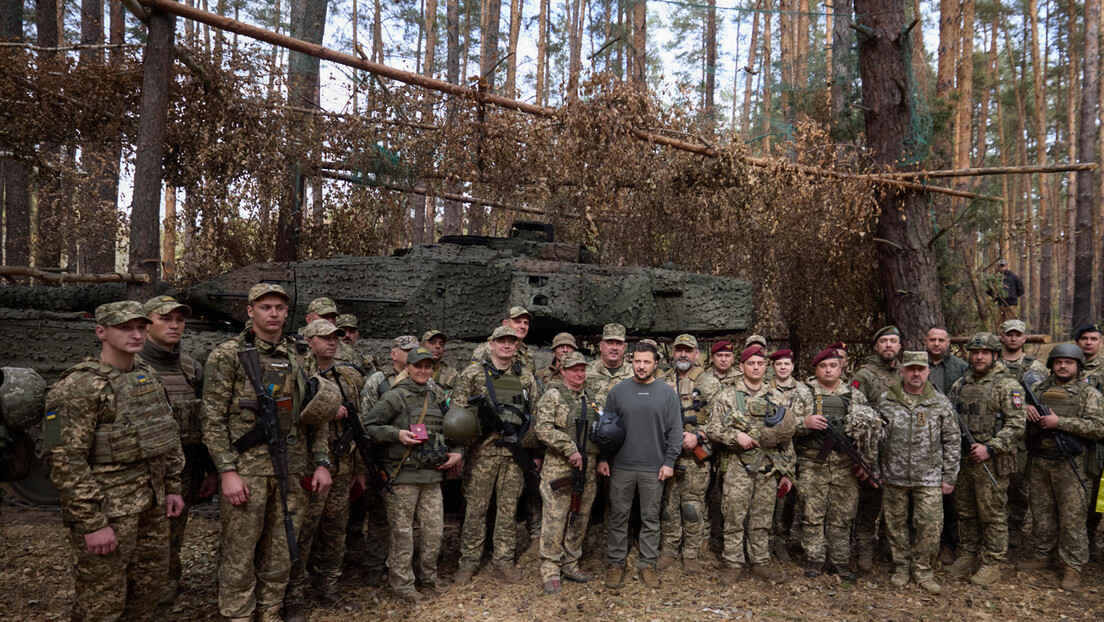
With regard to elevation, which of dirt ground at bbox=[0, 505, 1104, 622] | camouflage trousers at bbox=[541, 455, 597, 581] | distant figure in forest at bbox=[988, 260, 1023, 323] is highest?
distant figure in forest at bbox=[988, 260, 1023, 323]

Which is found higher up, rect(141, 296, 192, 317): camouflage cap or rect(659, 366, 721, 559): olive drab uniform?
rect(141, 296, 192, 317): camouflage cap

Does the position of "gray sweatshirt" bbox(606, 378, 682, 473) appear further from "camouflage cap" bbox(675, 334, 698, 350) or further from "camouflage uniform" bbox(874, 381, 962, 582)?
"camouflage uniform" bbox(874, 381, 962, 582)

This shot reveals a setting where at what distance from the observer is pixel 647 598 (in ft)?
16.9

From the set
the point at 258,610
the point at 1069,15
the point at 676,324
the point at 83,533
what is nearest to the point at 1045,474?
the point at 676,324

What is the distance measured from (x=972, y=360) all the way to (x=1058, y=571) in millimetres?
1985

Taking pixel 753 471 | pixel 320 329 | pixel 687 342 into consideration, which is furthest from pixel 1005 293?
pixel 320 329

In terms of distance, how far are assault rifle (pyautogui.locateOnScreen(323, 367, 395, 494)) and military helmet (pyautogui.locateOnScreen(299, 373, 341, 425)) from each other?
21 centimetres

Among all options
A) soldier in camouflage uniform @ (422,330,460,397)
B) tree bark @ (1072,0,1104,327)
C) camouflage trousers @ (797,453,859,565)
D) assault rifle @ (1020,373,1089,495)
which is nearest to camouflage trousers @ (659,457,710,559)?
camouflage trousers @ (797,453,859,565)

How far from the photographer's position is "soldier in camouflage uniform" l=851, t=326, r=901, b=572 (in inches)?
227

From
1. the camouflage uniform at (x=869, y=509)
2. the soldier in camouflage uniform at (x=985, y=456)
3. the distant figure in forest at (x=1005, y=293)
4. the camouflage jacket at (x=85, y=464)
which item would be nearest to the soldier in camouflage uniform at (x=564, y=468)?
the camouflage uniform at (x=869, y=509)

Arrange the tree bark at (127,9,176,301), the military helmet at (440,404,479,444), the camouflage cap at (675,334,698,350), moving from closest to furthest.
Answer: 1. the military helmet at (440,404,479,444)
2. the camouflage cap at (675,334,698,350)
3. the tree bark at (127,9,176,301)

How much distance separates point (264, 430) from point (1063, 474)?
6.47m

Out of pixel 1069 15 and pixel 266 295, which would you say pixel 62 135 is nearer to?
pixel 266 295

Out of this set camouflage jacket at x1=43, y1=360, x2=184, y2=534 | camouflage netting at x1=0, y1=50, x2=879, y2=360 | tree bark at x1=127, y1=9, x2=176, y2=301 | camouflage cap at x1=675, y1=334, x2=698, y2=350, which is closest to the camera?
camouflage jacket at x1=43, y1=360, x2=184, y2=534
